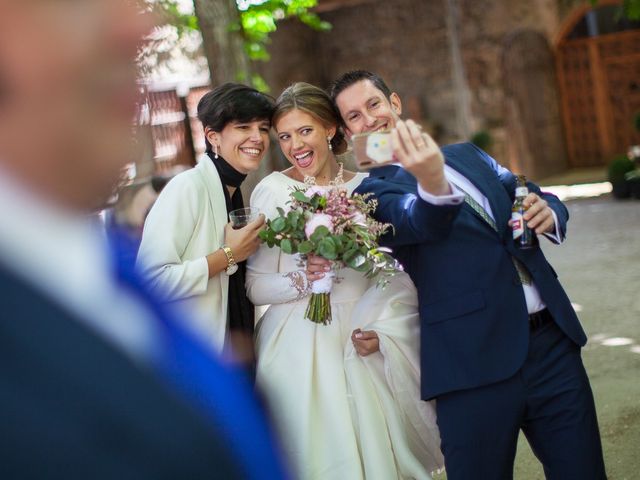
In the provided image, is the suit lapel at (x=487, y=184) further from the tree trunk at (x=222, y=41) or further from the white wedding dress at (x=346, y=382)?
the tree trunk at (x=222, y=41)

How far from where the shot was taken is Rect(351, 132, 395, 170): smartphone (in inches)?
95.6

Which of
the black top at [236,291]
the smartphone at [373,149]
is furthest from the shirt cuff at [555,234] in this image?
the black top at [236,291]

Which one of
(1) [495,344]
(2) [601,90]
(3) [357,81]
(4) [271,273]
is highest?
(2) [601,90]

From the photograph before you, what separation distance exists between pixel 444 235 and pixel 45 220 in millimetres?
1979

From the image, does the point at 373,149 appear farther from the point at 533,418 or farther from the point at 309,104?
the point at 533,418

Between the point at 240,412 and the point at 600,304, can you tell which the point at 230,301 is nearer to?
the point at 240,412

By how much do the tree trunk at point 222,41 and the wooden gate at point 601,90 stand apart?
12.6m

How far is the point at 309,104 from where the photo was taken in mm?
3354

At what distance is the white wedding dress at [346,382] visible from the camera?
3094 millimetres

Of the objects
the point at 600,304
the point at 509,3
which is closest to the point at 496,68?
the point at 509,3

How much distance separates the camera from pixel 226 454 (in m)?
0.72

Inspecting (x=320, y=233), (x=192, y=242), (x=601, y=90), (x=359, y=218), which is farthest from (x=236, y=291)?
(x=601, y=90)

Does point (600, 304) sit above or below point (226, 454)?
below

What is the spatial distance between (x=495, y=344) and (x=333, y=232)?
0.70 m
